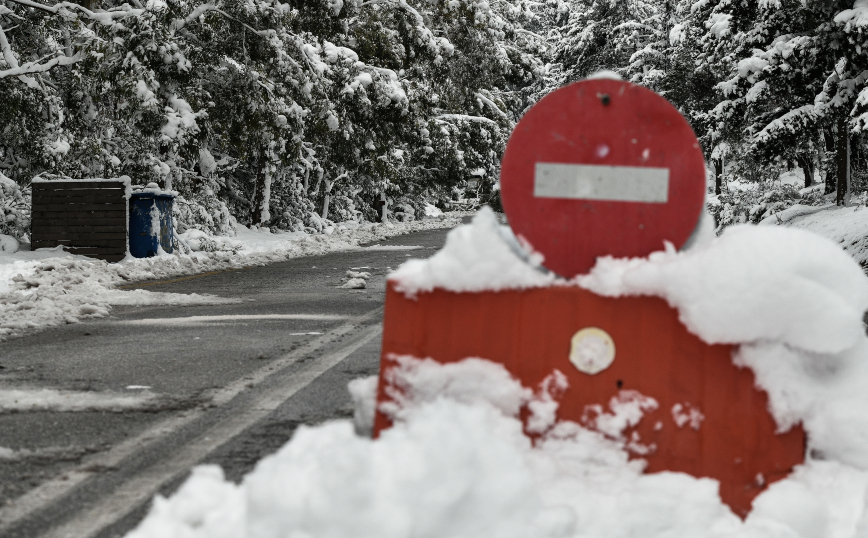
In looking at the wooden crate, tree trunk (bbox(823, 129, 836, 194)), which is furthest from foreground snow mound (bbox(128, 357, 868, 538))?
tree trunk (bbox(823, 129, 836, 194))

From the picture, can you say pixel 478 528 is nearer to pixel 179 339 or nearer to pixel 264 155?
pixel 179 339

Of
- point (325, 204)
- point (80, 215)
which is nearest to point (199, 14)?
point (80, 215)

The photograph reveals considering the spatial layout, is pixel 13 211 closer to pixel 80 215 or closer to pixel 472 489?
pixel 80 215

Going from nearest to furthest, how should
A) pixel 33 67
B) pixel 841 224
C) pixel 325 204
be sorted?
pixel 841 224 → pixel 33 67 → pixel 325 204

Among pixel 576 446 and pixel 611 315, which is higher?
pixel 611 315

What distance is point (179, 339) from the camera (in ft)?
23.5

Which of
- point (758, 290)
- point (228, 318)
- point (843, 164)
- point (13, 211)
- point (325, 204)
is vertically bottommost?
point (228, 318)

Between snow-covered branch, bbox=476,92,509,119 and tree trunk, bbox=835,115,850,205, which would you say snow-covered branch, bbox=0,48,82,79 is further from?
snow-covered branch, bbox=476,92,509,119

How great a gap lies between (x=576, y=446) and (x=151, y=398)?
268cm

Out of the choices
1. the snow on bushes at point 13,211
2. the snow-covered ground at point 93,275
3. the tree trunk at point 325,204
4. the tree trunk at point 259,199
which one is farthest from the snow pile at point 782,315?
the tree trunk at point 325,204

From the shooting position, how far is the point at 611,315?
3.07 m

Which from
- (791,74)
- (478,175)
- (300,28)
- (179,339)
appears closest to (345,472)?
(179,339)

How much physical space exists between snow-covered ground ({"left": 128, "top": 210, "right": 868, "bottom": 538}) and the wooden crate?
13496 mm

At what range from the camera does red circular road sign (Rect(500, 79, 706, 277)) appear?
3131 millimetres
